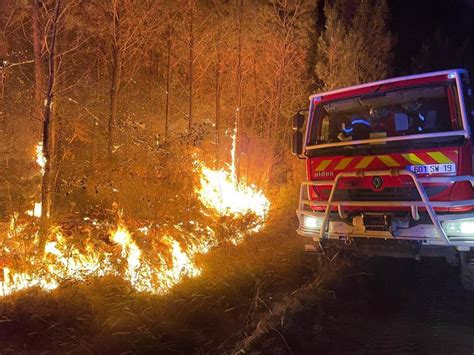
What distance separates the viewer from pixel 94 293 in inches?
229

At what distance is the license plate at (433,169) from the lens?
18.0 ft

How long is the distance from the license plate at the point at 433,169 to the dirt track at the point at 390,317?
1.80 metres

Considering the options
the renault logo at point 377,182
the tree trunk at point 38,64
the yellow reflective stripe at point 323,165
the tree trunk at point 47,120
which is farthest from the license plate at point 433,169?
the tree trunk at point 38,64

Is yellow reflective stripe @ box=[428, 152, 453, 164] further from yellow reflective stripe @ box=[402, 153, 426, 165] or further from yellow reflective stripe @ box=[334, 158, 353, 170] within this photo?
yellow reflective stripe @ box=[334, 158, 353, 170]

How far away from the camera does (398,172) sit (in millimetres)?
5684

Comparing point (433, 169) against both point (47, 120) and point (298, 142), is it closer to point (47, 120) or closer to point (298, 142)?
point (298, 142)

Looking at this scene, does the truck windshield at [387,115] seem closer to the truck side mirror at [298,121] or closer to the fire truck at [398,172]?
the fire truck at [398,172]

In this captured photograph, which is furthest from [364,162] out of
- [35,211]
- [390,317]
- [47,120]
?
[35,211]

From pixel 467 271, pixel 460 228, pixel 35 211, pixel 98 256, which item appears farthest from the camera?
pixel 35 211

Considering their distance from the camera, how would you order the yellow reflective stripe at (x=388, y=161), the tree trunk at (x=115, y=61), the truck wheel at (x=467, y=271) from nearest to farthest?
the truck wheel at (x=467, y=271)
the yellow reflective stripe at (x=388, y=161)
the tree trunk at (x=115, y=61)

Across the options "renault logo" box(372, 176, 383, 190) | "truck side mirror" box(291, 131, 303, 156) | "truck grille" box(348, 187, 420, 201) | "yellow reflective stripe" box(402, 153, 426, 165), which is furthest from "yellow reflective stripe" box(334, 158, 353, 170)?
"truck side mirror" box(291, 131, 303, 156)

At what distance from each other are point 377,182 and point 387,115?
1.14 meters

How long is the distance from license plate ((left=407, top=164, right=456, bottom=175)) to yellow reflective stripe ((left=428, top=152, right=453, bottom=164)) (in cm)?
5

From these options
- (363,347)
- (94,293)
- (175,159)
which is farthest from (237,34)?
(363,347)
